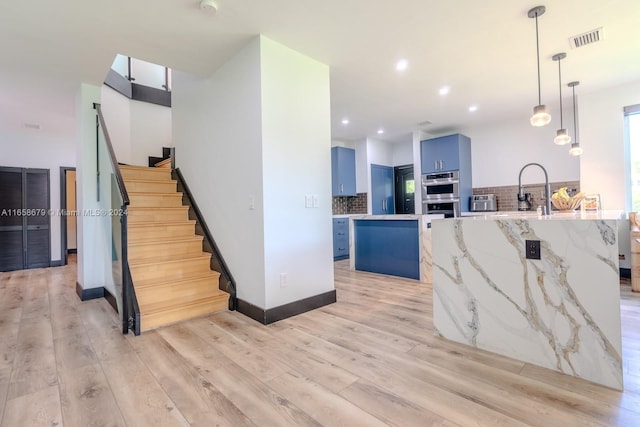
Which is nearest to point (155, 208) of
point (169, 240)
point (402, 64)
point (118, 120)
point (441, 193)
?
point (169, 240)

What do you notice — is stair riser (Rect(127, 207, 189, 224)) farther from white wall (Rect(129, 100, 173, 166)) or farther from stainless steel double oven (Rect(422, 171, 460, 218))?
stainless steel double oven (Rect(422, 171, 460, 218))

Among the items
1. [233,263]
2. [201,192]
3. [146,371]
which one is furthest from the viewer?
[201,192]

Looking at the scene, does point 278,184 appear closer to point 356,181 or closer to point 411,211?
point 356,181

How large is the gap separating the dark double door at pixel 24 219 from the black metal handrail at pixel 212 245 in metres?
3.68

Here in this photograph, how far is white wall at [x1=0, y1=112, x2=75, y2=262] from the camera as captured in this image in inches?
224

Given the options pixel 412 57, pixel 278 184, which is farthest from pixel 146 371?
pixel 412 57

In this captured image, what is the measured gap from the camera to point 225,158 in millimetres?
3301

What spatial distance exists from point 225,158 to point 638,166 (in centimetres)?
540

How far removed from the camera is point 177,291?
3.07 meters

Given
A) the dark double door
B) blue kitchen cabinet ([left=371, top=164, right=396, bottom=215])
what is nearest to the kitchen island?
blue kitchen cabinet ([left=371, top=164, right=396, bottom=215])

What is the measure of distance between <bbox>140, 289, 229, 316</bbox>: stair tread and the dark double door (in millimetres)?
4970

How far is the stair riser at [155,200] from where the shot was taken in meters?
3.93

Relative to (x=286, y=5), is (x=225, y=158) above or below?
below

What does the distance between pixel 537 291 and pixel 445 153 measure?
4.68 m
